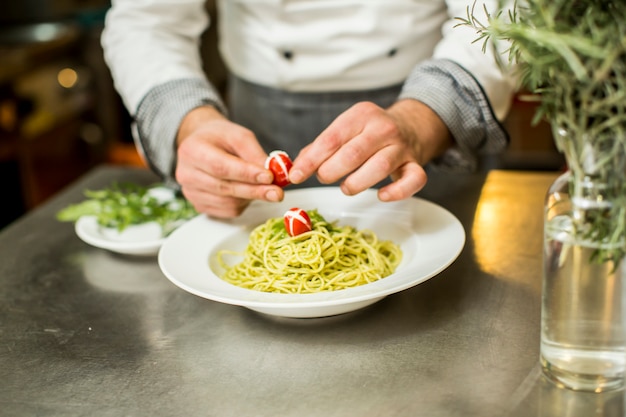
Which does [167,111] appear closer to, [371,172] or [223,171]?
[223,171]

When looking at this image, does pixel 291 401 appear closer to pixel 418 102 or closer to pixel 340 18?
pixel 418 102

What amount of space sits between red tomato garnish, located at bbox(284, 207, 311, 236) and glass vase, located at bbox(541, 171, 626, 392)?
40 centimetres

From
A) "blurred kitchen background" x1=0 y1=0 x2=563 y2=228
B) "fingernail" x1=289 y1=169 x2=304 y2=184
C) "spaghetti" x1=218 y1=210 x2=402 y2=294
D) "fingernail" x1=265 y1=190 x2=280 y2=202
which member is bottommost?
"blurred kitchen background" x1=0 y1=0 x2=563 y2=228

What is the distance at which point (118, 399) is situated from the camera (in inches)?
33.1

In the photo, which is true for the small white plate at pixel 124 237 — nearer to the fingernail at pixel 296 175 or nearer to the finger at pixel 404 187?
the fingernail at pixel 296 175

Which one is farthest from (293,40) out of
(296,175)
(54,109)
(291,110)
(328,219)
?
(54,109)

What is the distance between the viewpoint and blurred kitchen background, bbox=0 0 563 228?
282 cm

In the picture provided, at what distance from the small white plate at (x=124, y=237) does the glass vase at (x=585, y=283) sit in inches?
24.4

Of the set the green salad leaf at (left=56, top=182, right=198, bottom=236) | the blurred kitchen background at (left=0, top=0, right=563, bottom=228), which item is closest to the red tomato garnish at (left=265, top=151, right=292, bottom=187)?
the green salad leaf at (left=56, top=182, right=198, bottom=236)

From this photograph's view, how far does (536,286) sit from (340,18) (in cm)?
75

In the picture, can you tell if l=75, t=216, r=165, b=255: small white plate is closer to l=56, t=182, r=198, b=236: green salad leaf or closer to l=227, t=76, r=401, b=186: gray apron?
l=56, t=182, r=198, b=236: green salad leaf

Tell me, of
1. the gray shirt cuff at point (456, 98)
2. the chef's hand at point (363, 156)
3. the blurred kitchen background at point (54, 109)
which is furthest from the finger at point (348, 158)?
the blurred kitchen background at point (54, 109)

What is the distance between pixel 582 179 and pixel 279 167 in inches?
19.1

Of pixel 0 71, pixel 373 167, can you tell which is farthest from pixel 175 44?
pixel 0 71
